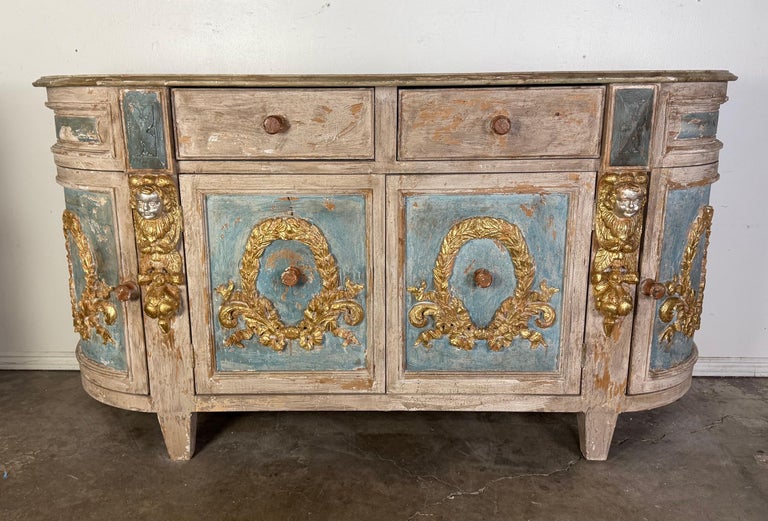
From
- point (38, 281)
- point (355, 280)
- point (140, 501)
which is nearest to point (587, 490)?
point (355, 280)

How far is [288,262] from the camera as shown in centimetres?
196

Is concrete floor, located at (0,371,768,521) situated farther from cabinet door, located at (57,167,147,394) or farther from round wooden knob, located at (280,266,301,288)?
round wooden knob, located at (280,266,301,288)

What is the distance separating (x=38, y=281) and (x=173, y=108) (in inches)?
58.3

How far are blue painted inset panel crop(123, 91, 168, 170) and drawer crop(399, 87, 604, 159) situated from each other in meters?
0.70

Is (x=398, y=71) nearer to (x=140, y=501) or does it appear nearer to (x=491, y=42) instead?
(x=491, y=42)

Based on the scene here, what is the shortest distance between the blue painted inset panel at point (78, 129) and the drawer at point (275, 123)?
0.25 m

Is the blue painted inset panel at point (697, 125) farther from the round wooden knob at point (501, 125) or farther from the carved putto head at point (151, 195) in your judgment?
the carved putto head at point (151, 195)

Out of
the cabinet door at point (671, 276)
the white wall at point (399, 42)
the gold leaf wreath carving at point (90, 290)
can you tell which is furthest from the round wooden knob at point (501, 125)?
the gold leaf wreath carving at point (90, 290)

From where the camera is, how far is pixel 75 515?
188cm

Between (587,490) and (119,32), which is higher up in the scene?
(119,32)

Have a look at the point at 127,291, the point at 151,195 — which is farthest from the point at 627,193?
the point at 127,291

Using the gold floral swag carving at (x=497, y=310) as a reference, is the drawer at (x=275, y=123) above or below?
above

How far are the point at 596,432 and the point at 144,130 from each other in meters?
1.72

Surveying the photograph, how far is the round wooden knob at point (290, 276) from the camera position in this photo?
6.31 feet
